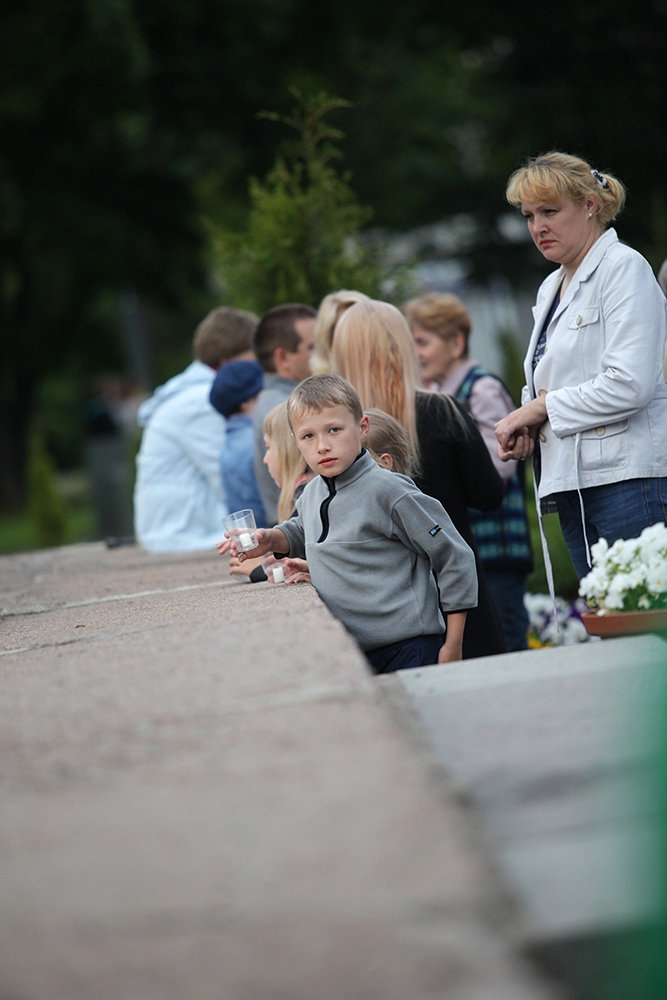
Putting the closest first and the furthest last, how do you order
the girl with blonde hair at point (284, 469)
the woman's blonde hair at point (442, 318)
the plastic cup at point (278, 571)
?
the plastic cup at point (278, 571) < the girl with blonde hair at point (284, 469) < the woman's blonde hair at point (442, 318)

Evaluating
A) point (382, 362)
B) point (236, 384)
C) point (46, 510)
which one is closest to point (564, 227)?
point (382, 362)

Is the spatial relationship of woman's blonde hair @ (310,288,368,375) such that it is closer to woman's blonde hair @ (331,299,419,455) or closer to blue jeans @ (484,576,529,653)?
woman's blonde hair @ (331,299,419,455)

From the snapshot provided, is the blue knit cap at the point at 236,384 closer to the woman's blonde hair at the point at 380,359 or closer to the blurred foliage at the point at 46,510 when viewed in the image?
the woman's blonde hair at the point at 380,359

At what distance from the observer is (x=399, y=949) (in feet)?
4.96

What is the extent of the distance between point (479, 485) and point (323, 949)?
2863 millimetres

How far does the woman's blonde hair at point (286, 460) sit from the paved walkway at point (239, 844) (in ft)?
4.85

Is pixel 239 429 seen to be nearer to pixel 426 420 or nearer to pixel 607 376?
pixel 426 420

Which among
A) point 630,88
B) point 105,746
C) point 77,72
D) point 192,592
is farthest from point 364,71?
point 105,746

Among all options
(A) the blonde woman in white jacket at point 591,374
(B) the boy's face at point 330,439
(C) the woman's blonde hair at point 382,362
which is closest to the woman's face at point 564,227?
(A) the blonde woman in white jacket at point 591,374

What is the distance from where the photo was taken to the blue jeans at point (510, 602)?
5.09m

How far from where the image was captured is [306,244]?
23.9ft

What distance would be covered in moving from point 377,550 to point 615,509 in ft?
2.35

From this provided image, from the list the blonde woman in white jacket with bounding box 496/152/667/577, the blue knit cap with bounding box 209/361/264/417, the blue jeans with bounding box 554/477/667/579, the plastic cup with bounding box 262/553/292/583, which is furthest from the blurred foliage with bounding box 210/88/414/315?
the blue jeans with bounding box 554/477/667/579

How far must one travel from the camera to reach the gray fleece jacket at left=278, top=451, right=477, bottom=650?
141 inches
